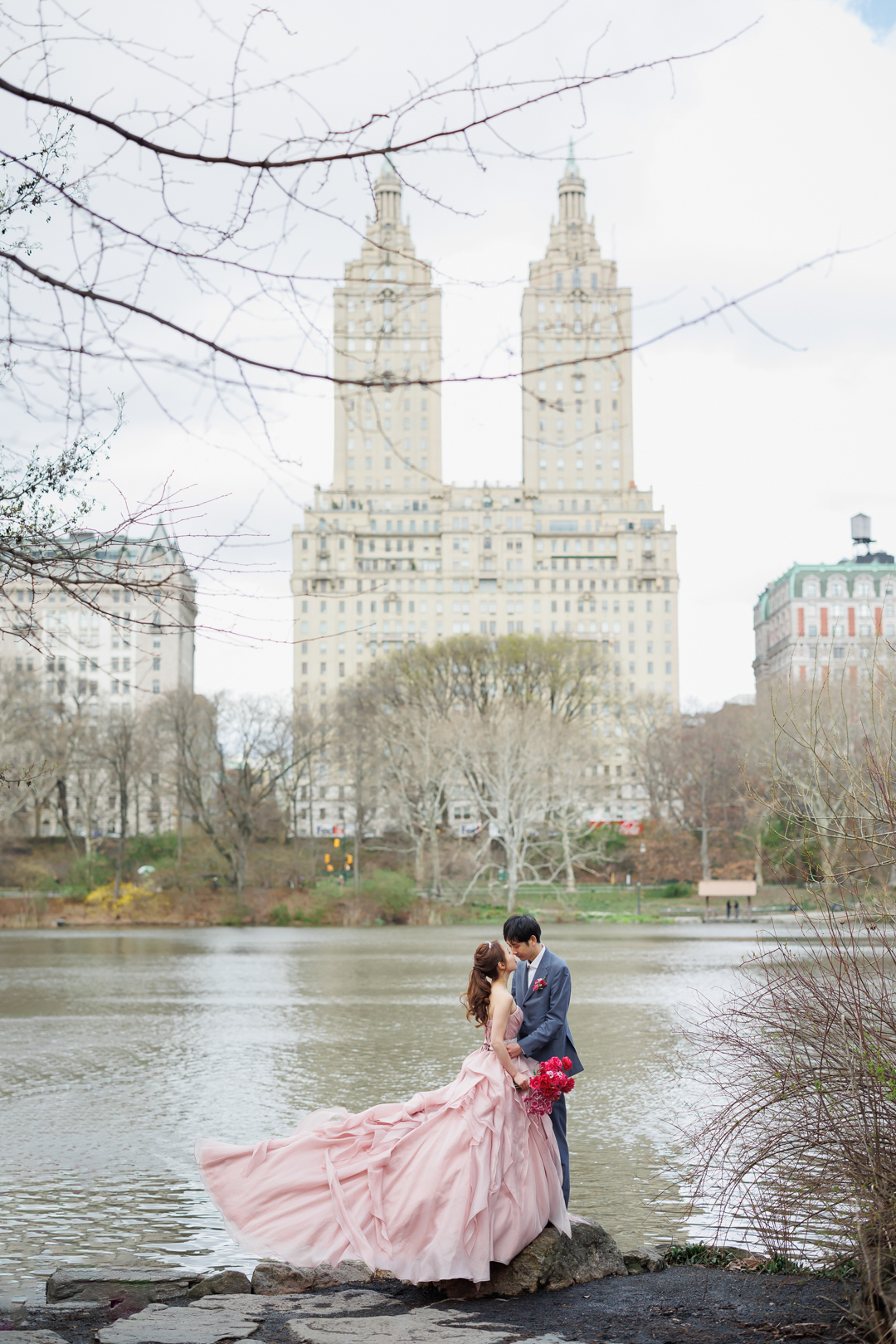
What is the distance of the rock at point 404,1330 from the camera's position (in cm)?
520

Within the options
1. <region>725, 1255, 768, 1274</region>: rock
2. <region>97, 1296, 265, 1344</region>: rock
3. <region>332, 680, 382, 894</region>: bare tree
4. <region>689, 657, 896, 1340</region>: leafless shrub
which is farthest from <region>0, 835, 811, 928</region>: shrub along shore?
<region>97, 1296, 265, 1344</region>: rock

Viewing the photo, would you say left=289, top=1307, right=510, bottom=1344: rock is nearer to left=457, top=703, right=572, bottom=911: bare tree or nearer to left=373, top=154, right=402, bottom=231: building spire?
left=373, top=154, right=402, bottom=231: building spire

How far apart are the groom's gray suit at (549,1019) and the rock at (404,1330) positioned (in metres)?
1.19

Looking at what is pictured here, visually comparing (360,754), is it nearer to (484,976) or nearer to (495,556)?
(484,976)

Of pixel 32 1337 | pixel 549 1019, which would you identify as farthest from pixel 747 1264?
pixel 32 1337

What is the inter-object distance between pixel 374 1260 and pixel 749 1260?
2095mm

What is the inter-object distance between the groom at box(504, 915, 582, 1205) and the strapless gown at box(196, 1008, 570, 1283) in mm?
72

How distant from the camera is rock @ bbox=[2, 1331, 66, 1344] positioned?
17.3ft

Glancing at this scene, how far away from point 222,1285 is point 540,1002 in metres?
2.18

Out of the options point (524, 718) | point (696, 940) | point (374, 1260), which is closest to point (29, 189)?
point (374, 1260)

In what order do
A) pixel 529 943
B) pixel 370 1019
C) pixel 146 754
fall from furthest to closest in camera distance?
pixel 146 754 < pixel 370 1019 < pixel 529 943

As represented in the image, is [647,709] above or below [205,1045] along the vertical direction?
above

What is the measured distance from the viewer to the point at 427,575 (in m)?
124

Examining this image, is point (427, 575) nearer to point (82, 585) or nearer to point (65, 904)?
point (65, 904)
